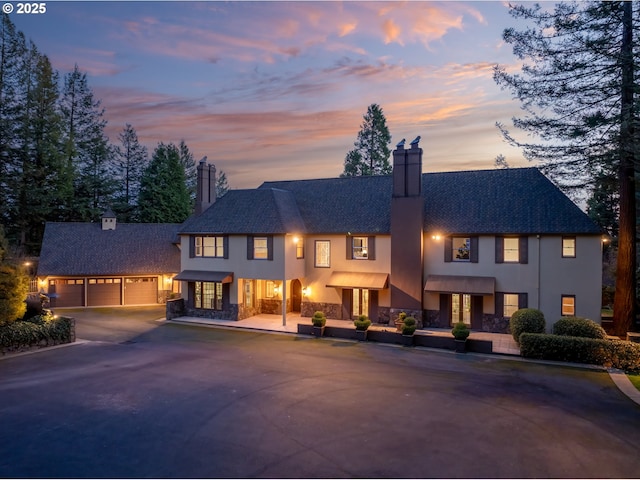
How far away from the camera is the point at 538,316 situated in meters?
18.7

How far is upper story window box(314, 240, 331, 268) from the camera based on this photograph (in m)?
24.8

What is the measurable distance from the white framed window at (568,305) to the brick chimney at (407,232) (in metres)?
6.98

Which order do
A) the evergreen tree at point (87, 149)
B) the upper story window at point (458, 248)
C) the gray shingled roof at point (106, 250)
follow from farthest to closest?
1. the evergreen tree at point (87, 149)
2. the gray shingled roof at point (106, 250)
3. the upper story window at point (458, 248)

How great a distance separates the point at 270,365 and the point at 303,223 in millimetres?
12055

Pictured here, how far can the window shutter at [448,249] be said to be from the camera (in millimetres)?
22281

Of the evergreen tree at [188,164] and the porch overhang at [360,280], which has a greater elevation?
the evergreen tree at [188,164]

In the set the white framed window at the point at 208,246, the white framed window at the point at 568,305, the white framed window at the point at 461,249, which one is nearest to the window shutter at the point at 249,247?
the white framed window at the point at 208,246

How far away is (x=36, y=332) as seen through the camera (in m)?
17.8

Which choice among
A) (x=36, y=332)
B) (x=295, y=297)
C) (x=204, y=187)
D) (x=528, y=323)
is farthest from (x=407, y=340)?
(x=204, y=187)

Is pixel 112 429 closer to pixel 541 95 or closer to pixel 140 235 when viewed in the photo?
pixel 541 95

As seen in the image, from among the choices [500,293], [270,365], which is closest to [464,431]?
[270,365]

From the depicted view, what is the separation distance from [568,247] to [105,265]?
29308 mm

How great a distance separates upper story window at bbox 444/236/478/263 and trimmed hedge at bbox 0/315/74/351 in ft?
63.2

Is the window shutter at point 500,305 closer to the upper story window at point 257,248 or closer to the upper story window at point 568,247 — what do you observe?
the upper story window at point 568,247
